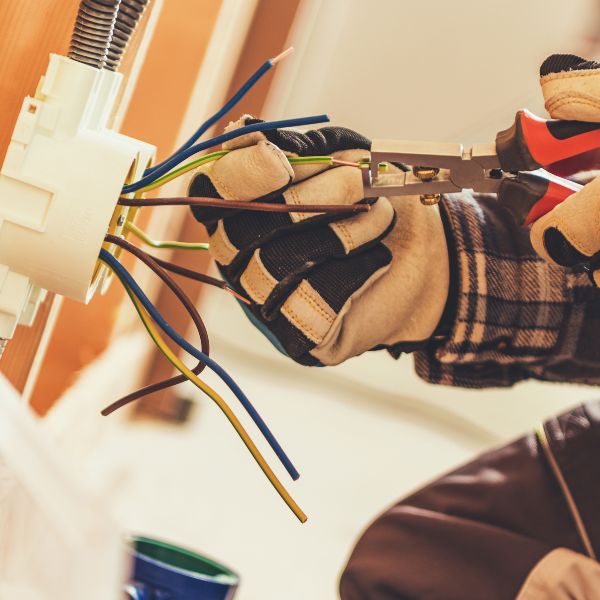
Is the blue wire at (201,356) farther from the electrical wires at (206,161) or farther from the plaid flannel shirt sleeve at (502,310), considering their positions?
the plaid flannel shirt sleeve at (502,310)

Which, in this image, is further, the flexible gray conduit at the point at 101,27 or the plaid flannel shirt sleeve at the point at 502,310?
the plaid flannel shirt sleeve at the point at 502,310

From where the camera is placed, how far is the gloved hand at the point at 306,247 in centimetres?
47

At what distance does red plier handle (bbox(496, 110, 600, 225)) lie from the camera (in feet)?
1.54

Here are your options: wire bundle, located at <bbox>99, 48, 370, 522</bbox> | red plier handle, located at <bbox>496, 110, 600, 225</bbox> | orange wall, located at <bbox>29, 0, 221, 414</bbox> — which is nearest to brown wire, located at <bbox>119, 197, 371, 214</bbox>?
wire bundle, located at <bbox>99, 48, 370, 522</bbox>

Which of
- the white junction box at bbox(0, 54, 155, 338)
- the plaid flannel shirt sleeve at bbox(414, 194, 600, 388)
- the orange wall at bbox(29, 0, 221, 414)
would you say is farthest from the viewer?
the orange wall at bbox(29, 0, 221, 414)

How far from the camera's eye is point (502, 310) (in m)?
0.59

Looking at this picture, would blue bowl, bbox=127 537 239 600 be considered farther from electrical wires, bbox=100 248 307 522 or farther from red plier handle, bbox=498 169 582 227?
red plier handle, bbox=498 169 582 227

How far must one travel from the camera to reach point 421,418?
1856 mm

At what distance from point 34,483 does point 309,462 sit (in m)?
1.22

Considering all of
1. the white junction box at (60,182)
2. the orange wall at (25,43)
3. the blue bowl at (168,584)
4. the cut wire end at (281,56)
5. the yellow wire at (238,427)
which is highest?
the cut wire end at (281,56)

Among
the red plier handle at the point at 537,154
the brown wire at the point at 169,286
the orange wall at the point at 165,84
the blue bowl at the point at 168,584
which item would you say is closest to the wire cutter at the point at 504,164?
the red plier handle at the point at 537,154

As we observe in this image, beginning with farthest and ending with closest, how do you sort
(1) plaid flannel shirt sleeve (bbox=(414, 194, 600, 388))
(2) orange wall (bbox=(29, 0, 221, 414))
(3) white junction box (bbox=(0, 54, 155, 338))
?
1. (2) orange wall (bbox=(29, 0, 221, 414))
2. (1) plaid flannel shirt sleeve (bbox=(414, 194, 600, 388))
3. (3) white junction box (bbox=(0, 54, 155, 338))

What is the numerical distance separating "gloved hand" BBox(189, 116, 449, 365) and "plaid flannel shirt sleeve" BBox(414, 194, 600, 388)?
2.6 inches

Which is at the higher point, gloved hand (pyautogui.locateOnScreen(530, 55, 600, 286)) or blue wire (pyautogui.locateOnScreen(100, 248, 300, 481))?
gloved hand (pyautogui.locateOnScreen(530, 55, 600, 286))
